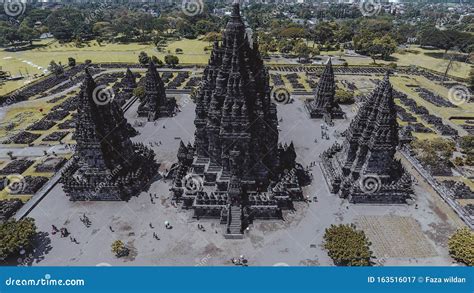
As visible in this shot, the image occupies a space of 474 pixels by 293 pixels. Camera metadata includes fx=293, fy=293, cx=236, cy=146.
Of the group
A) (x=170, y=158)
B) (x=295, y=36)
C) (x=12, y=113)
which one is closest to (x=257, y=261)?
(x=170, y=158)

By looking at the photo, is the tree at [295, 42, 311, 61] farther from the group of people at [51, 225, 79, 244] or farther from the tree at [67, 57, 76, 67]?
the group of people at [51, 225, 79, 244]

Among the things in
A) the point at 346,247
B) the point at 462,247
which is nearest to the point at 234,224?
the point at 346,247

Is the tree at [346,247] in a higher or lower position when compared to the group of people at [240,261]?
higher

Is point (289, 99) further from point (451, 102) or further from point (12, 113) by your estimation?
point (12, 113)

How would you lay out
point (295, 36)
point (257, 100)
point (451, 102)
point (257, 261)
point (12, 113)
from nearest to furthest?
point (257, 261) < point (257, 100) < point (12, 113) < point (451, 102) < point (295, 36)

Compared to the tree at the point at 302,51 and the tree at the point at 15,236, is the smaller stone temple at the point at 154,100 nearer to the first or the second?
the tree at the point at 15,236

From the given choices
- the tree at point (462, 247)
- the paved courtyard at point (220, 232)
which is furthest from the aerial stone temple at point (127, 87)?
the tree at point (462, 247)
